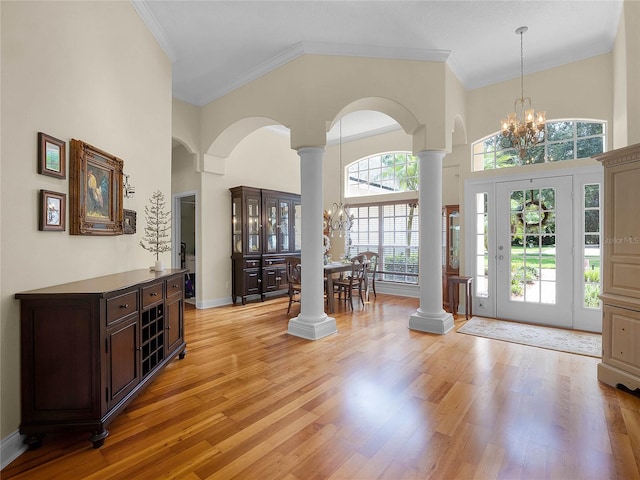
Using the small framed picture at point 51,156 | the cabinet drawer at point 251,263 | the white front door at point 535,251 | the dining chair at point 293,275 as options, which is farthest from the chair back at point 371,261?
the small framed picture at point 51,156

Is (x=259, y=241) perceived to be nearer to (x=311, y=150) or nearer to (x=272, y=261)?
(x=272, y=261)

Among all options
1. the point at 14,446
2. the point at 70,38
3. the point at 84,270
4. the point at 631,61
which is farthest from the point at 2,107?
the point at 631,61

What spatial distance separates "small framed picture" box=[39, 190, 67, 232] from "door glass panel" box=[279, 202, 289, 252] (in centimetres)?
466

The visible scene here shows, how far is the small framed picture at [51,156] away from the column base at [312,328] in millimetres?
2952

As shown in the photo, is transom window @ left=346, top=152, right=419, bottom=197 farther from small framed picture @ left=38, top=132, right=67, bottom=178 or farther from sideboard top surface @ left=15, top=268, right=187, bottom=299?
small framed picture @ left=38, top=132, right=67, bottom=178

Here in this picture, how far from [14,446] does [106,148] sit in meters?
2.32

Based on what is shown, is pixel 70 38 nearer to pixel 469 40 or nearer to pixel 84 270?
pixel 84 270

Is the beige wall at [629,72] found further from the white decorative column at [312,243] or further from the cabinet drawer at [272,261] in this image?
the cabinet drawer at [272,261]

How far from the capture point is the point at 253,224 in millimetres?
6359

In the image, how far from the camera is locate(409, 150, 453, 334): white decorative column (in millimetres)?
4391

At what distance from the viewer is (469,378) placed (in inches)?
118

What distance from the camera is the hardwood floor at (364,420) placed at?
6.06 feet

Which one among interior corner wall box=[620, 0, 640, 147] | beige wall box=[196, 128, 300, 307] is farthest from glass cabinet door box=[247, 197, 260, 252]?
interior corner wall box=[620, 0, 640, 147]

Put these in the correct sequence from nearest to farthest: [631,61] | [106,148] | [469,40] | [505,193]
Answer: [106,148] < [631,61] < [469,40] < [505,193]
